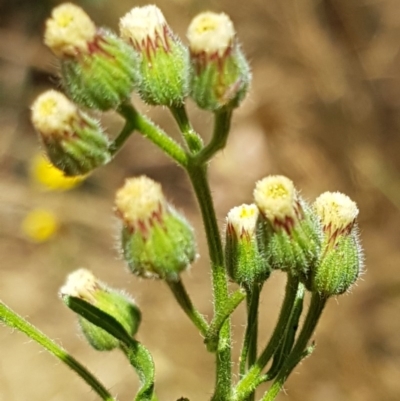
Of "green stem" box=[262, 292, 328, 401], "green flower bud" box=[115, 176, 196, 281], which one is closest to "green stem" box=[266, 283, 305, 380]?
"green stem" box=[262, 292, 328, 401]

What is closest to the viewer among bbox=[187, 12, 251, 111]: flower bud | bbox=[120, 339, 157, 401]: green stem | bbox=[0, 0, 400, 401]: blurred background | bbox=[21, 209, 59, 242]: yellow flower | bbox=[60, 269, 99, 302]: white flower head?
bbox=[187, 12, 251, 111]: flower bud

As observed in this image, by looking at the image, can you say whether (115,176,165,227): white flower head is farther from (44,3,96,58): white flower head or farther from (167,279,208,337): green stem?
(44,3,96,58): white flower head

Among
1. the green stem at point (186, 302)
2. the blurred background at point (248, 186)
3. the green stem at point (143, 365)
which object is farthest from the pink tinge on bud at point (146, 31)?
the blurred background at point (248, 186)

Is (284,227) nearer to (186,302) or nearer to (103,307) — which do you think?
(186,302)

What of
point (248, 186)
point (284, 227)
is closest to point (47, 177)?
point (248, 186)

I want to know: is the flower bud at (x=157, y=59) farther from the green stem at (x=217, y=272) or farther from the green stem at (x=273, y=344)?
the green stem at (x=273, y=344)

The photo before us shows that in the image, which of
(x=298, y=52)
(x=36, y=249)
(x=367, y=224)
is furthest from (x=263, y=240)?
(x=298, y=52)
